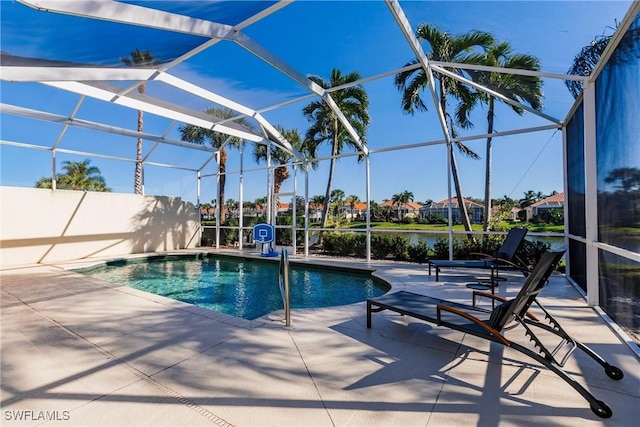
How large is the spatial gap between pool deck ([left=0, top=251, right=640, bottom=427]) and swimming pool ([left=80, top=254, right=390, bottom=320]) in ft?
5.31

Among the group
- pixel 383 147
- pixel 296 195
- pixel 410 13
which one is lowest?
pixel 296 195

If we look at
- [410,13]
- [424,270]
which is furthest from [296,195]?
[410,13]

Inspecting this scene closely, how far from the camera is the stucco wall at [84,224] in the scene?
8992 mm

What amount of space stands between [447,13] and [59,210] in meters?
12.2

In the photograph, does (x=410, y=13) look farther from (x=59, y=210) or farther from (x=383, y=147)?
(x=59, y=210)

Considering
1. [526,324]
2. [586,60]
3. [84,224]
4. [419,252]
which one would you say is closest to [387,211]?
[419,252]

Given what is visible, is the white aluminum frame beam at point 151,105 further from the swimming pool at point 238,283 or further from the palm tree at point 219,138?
the swimming pool at point 238,283

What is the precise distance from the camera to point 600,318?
13.0ft

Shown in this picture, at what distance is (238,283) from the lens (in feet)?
25.0

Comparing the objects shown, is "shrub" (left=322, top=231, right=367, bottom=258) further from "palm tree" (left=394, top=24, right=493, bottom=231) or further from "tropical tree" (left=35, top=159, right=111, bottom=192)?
"tropical tree" (left=35, top=159, right=111, bottom=192)

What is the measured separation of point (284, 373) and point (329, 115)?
1200 cm

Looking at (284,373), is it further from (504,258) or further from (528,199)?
(528,199)

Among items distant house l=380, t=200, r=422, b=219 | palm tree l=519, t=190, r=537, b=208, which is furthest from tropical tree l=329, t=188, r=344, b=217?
palm tree l=519, t=190, r=537, b=208

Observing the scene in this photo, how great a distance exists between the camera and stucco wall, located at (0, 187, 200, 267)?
29.5 ft
